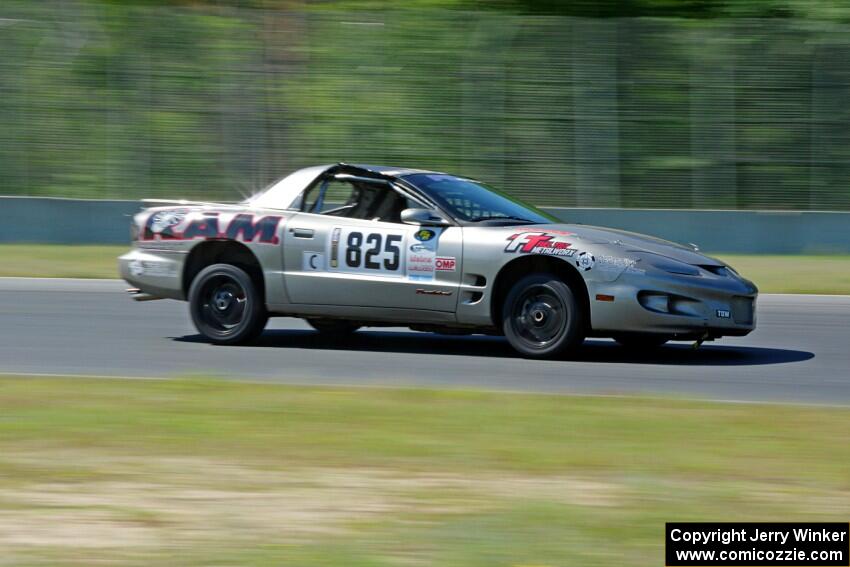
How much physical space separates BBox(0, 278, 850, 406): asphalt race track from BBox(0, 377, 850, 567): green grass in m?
0.78

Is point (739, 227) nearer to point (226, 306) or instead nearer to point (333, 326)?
point (333, 326)

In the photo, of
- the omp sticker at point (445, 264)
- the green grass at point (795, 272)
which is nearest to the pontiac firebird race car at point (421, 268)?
the omp sticker at point (445, 264)

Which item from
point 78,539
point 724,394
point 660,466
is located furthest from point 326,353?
point 78,539

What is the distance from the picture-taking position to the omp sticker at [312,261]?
1023 centimetres

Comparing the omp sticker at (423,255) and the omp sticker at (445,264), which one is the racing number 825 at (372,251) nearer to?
the omp sticker at (423,255)

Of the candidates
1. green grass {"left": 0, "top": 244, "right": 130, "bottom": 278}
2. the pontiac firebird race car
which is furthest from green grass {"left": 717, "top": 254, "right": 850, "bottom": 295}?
green grass {"left": 0, "top": 244, "right": 130, "bottom": 278}

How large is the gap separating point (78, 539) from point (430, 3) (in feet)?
57.3

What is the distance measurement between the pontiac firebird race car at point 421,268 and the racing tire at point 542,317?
0.01 meters

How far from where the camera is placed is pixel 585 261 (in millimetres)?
9477

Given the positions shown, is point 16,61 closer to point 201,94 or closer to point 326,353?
point 201,94

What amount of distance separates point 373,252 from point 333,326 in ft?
4.71

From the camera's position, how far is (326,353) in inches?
404

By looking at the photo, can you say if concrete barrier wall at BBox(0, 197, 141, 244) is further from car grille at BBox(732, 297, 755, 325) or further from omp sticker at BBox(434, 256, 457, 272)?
car grille at BBox(732, 297, 755, 325)

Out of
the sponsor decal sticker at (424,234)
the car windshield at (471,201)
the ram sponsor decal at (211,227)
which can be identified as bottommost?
the sponsor decal sticker at (424,234)
